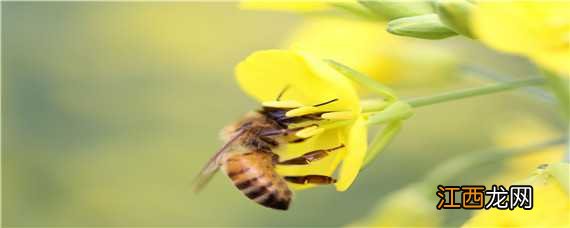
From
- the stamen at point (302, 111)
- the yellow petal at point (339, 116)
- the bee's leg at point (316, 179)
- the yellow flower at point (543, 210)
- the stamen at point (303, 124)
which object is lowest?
the yellow flower at point (543, 210)

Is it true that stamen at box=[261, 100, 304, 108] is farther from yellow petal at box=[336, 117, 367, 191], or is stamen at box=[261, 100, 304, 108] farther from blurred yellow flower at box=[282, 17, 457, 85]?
blurred yellow flower at box=[282, 17, 457, 85]

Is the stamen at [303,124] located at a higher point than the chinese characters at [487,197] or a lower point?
higher

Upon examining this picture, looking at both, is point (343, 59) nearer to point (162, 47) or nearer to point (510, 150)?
point (510, 150)

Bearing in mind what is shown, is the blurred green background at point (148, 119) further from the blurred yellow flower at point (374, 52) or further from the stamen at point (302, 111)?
the stamen at point (302, 111)

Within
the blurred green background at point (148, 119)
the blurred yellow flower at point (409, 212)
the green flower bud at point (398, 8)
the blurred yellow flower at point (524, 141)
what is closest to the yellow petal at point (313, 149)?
the green flower bud at point (398, 8)

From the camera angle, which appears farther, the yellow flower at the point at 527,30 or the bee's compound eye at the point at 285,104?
the bee's compound eye at the point at 285,104

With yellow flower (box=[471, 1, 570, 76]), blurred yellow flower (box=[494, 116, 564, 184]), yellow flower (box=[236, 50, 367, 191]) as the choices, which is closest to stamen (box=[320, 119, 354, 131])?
yellow flower (box=[236, 50, 367, 191])

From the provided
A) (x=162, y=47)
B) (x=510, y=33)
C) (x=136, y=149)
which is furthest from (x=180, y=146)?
(x=510, y=33)
